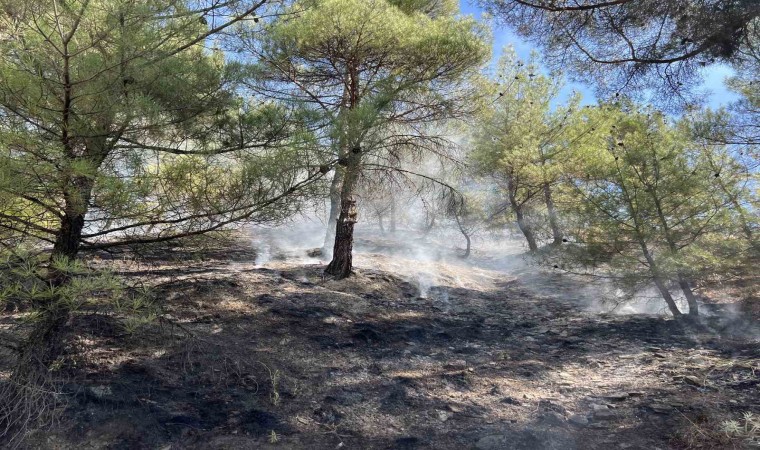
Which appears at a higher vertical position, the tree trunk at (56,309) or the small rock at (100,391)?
the tree trunk at (56,309)

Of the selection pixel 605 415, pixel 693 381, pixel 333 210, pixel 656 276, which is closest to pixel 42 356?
pixel 605 415

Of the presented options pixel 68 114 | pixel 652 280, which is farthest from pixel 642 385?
pixel 68 114

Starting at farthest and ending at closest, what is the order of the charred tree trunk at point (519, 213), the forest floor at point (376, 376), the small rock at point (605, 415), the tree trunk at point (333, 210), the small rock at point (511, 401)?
the charred tree trunk at point (519, 213), the tree trunk at point (333, 210), the small rock at point (511, 401), the small rock at point (605, 415), the forest floor at point (376, 376)

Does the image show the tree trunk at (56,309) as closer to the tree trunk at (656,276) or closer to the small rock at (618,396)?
the small rock at (618,396)

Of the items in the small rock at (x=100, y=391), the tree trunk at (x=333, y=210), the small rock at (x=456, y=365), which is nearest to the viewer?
the small rock at (x=100, y=391)

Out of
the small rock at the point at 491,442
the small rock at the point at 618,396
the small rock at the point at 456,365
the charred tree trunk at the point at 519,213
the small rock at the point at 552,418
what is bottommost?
the small rock at the point at 491,442

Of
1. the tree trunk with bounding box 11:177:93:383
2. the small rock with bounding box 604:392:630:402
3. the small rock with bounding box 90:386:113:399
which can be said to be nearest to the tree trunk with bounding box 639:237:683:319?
the small rock with bounding box 604:392:630:402

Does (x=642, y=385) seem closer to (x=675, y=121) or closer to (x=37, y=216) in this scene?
(x=675, y=121)

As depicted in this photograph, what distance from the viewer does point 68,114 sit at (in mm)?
3670

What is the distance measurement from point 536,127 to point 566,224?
7.23 metres

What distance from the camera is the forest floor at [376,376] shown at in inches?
166

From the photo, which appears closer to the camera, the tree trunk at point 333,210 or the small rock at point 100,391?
the small rock at point 100,391

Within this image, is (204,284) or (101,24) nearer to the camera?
(101,24)

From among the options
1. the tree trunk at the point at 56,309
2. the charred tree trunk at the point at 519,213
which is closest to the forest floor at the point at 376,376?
the tree trunk at the point at 56,309
